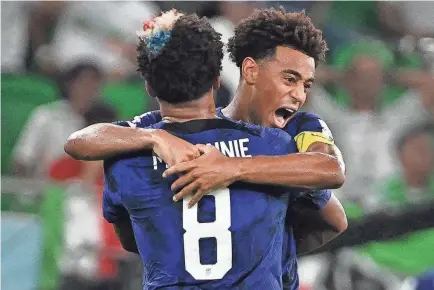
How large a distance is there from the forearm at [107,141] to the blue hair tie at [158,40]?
27cm

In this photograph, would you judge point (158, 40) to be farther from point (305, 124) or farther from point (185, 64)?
point (305, 124)

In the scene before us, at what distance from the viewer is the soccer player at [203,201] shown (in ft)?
10.2

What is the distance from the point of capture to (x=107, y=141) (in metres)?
3.16

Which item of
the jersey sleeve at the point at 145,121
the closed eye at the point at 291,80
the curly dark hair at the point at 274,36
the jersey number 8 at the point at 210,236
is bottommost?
the jersey number 8 at the point at 210,236

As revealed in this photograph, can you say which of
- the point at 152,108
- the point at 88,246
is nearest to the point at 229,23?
the point at 152,108

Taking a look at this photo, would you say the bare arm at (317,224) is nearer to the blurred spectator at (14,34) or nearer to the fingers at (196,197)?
the fingers at (196,197)

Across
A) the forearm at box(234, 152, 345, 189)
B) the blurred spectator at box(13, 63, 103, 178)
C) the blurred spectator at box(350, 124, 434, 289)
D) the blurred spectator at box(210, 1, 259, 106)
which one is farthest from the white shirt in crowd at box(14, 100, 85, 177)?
the forearm at box(234, 152, 345, 189)

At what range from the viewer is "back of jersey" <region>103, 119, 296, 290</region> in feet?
10.2

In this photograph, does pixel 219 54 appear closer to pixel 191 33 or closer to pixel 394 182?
pixel 191 33

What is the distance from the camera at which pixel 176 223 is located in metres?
3.12

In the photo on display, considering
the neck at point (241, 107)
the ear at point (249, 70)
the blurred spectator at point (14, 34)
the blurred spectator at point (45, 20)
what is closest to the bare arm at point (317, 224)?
the neck at point (241, 107)

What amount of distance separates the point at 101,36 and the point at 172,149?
446 centimetres

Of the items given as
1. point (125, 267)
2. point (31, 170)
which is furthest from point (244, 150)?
point (31, 170)

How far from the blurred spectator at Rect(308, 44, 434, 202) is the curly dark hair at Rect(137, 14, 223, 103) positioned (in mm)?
3603
